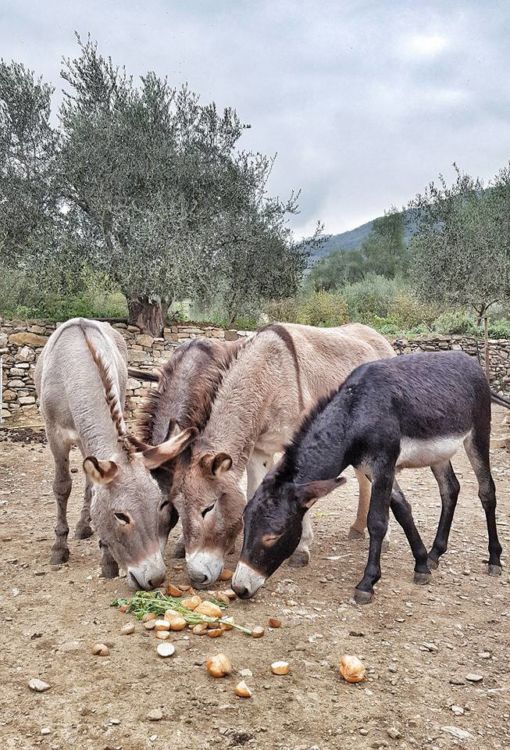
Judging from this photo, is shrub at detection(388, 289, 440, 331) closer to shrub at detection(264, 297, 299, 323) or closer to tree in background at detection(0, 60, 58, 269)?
shrub at detection(264, 297, 299, 323)

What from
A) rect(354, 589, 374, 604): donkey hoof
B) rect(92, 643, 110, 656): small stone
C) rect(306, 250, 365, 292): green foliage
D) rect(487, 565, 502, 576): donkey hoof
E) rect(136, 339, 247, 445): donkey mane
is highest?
rect(306, 250, 365, 292): green foliage

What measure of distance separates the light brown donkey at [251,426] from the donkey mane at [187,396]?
98 mm

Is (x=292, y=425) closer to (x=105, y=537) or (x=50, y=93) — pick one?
(x=105, y=537)

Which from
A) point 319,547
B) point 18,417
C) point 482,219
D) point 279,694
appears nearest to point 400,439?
point 319,547

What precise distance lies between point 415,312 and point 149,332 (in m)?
11.9

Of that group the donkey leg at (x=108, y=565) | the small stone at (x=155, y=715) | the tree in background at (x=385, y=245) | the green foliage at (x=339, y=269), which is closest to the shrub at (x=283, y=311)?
the donkey leg at (x=108, y=565)

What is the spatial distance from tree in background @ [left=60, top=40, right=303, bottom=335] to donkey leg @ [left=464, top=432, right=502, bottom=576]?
30.6 feet

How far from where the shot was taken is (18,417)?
11633mm

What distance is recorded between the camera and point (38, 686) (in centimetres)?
264

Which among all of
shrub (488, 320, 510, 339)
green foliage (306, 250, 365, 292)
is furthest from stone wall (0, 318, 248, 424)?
green foliage (306, 250, 365, 292)

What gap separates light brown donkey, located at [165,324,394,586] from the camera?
3.77 meters

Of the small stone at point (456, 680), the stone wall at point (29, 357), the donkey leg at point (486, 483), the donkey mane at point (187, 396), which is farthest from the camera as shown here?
the stone wall at point (29, 357)

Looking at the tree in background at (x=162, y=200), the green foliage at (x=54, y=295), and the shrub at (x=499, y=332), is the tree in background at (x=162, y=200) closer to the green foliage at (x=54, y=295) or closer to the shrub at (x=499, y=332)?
the green foliage at (x=54, y=295)

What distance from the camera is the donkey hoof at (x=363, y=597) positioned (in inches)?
147
